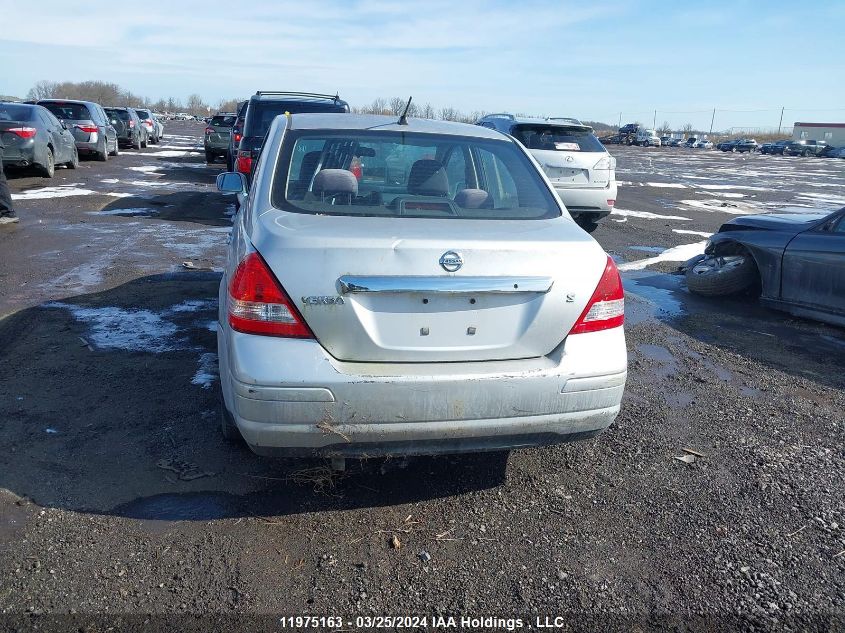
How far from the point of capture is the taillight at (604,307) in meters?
3.12

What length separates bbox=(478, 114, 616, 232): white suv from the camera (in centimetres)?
1148

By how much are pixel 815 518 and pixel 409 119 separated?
310 centimetres

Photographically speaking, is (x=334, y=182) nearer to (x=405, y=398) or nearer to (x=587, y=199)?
(x=405, y=398)

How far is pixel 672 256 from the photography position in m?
9.95

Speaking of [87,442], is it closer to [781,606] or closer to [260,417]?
[260,417]

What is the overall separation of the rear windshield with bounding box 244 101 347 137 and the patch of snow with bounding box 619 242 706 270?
5.81 m

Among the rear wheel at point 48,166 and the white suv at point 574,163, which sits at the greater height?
the white suv at point 574,163

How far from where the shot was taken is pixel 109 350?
16.8 feet

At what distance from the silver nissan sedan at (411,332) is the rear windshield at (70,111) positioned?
2067 cm

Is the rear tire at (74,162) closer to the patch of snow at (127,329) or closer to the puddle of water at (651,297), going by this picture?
the patch of snow at (127,329)

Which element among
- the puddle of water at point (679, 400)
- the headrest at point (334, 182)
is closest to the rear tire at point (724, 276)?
the puddle of water at point (679, 400)

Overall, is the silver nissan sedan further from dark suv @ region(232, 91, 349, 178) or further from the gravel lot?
dark suv @ region(232, 91, 349, 178)

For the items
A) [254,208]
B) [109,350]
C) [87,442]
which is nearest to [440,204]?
[254,208]

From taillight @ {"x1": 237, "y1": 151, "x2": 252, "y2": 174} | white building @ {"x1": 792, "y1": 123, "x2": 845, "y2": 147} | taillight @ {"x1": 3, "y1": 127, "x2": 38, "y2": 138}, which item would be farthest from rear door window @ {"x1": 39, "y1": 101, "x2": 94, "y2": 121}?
white building @ {"x1": 792, "y1": 123, "x2": 845, "y2": 147}
